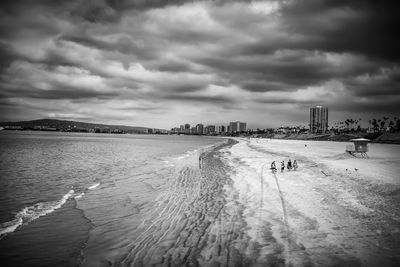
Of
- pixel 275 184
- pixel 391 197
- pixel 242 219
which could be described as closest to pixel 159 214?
pixel 242 219

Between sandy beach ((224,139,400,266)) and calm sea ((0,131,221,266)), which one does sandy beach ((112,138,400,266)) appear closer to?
sandy beach ((224,139,400,266))

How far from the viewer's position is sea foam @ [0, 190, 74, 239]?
11.8 meters

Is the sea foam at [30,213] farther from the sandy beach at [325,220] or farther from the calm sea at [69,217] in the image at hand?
the sandy beach at [325,220]

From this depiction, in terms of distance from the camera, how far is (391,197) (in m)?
15.3

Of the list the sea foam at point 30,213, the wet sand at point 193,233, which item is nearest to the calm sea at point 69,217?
the sea foam at point 30,213

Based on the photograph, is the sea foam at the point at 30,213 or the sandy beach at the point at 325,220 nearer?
the sandy beach at the point at 325,220

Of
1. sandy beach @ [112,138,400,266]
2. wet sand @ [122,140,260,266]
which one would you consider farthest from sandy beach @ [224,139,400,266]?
wet sand @ [122,140,260,266]

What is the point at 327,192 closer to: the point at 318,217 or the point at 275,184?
the point at 275,184

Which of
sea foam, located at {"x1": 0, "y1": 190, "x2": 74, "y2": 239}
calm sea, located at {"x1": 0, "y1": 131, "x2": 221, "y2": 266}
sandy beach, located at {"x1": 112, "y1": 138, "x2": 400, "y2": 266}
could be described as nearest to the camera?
sandy beach, located at {"x1": 112, "y1": 138, "x2": 400, "y2": 266}

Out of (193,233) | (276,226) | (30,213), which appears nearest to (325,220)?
(276,226)

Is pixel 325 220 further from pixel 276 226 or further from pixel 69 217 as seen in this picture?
pixel 69 217

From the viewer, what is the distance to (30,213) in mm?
14156

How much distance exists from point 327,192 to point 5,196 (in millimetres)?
22675

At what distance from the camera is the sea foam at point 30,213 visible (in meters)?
11.8
